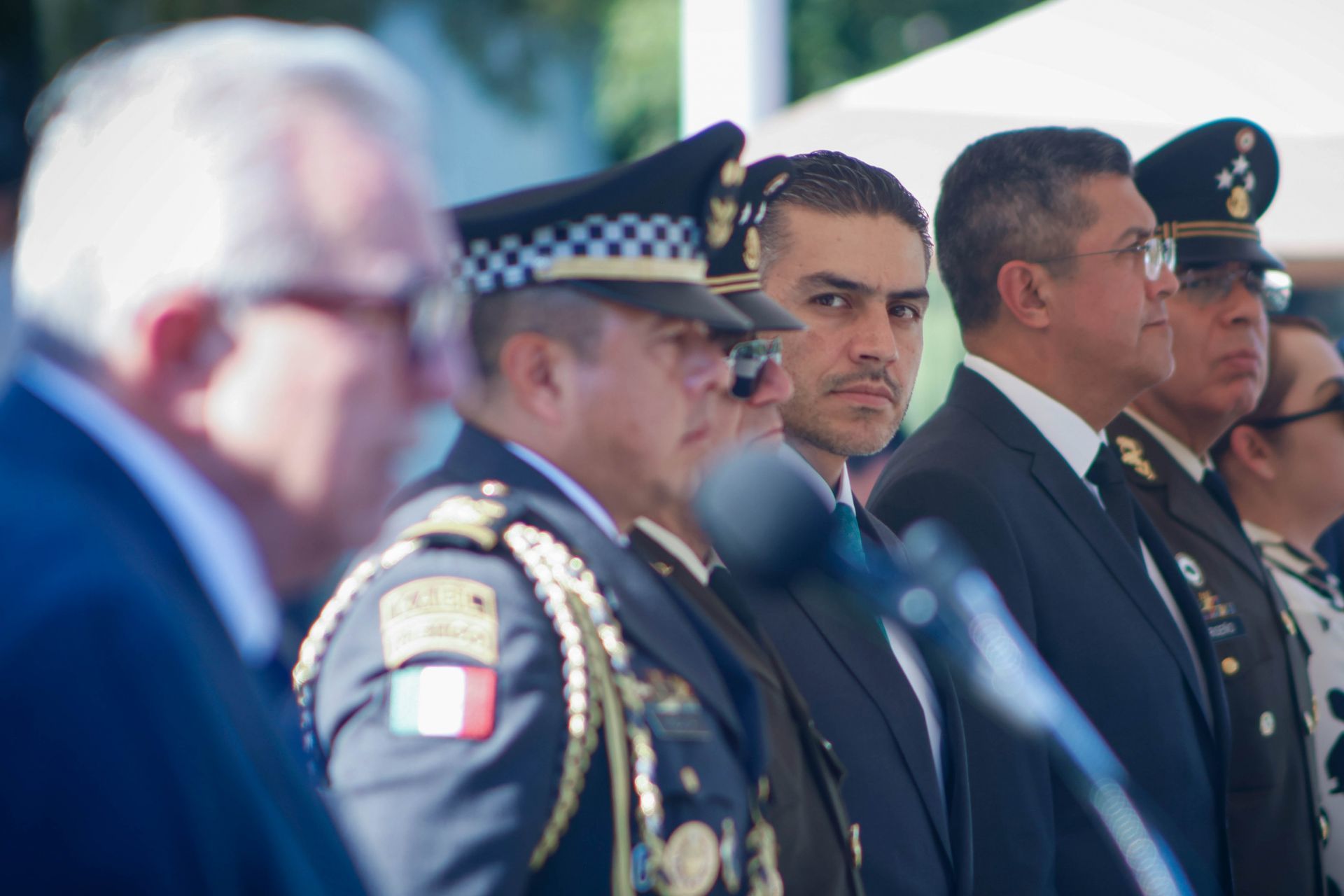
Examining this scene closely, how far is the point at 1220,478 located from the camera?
3881 millimetres

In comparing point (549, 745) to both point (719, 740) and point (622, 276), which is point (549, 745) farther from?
point (622, 276)

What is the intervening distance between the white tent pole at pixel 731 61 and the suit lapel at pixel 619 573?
3164 mm

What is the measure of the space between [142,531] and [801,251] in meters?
1.92

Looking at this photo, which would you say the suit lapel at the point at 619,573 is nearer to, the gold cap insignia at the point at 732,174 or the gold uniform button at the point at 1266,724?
the gold cap insignia at the point at 732,174

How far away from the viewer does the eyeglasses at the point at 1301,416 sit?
431cm

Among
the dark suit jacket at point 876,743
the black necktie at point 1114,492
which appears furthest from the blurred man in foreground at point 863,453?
the black necktie at point 1114,492

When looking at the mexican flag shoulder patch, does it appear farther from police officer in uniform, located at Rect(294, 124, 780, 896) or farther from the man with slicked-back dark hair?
the man with slicked-back dark hair

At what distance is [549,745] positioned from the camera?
64.8 inches

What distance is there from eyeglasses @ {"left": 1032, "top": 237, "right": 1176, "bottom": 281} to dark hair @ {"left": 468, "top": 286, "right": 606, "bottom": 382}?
69.2 inches

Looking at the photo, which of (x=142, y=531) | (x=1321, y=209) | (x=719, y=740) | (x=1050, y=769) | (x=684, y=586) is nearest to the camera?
(x=142, y=531)

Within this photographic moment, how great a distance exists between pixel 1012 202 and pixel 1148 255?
347 millimetres

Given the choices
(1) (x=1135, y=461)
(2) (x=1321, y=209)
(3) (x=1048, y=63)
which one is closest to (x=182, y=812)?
(1) (x=1135, y=461)

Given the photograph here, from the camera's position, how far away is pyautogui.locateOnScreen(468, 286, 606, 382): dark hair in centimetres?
196

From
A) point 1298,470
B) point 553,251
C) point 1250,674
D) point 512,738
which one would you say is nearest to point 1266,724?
point 1250,674
